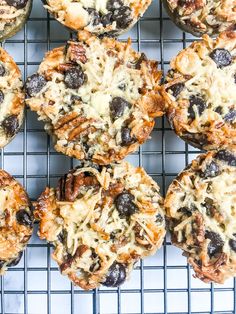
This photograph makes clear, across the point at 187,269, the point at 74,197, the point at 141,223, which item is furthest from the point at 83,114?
the point at 187,269

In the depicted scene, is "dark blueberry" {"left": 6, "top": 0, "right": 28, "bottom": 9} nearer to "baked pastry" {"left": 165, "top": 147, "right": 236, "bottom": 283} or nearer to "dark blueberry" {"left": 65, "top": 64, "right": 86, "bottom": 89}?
"dark blueberry" {"left": 65, "top": 64, "right": 86, "bottom": 89}

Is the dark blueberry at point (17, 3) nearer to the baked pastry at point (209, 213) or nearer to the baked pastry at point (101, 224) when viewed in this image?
the baked pastry at point (101, 224)

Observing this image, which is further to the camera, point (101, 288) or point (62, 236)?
point (101, 288)

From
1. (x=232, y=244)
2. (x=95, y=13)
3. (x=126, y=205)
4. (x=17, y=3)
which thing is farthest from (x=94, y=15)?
(x=232, y=244)

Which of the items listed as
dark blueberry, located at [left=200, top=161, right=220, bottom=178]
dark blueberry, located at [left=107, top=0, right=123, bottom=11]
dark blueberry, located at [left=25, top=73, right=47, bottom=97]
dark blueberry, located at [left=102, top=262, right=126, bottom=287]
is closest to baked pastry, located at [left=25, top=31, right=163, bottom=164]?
dark blueberry, located at [left=25, top=73, right=47, bottom=97]

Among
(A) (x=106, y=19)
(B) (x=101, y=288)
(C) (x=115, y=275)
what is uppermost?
(A) (x=106, y=19)

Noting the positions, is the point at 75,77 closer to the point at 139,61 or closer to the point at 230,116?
the point at 139,61
